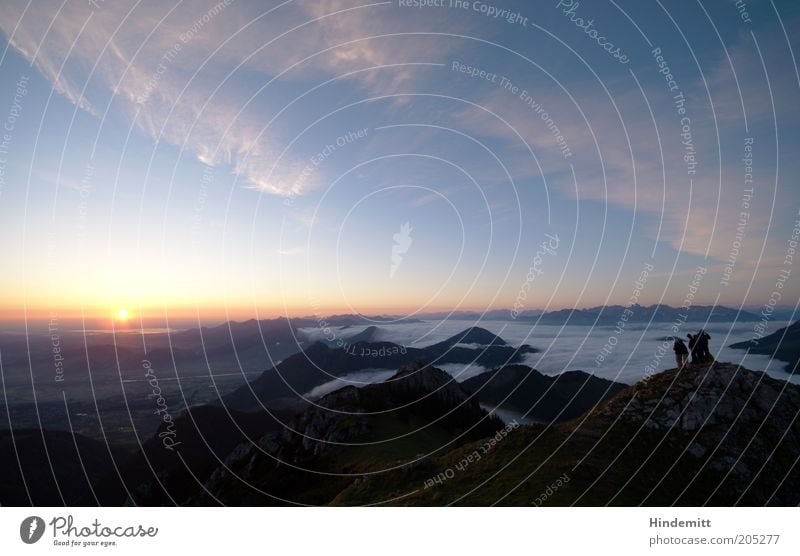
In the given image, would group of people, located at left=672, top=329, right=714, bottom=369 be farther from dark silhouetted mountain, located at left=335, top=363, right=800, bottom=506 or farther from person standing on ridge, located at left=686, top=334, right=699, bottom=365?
dark silhouetted mountain, located at left=335, top=363, right=800, bottom=506

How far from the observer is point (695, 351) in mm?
45094

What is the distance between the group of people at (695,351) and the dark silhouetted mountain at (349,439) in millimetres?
29344

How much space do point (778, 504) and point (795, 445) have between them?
7738mm

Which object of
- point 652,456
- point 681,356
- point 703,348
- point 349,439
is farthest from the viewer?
point 349,439

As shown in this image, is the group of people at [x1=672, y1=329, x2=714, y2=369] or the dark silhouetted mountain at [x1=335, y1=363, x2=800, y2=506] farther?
the group of people at [x1=672, y1=329, x2=714, y2=369]

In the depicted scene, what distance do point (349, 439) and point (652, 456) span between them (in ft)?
128
